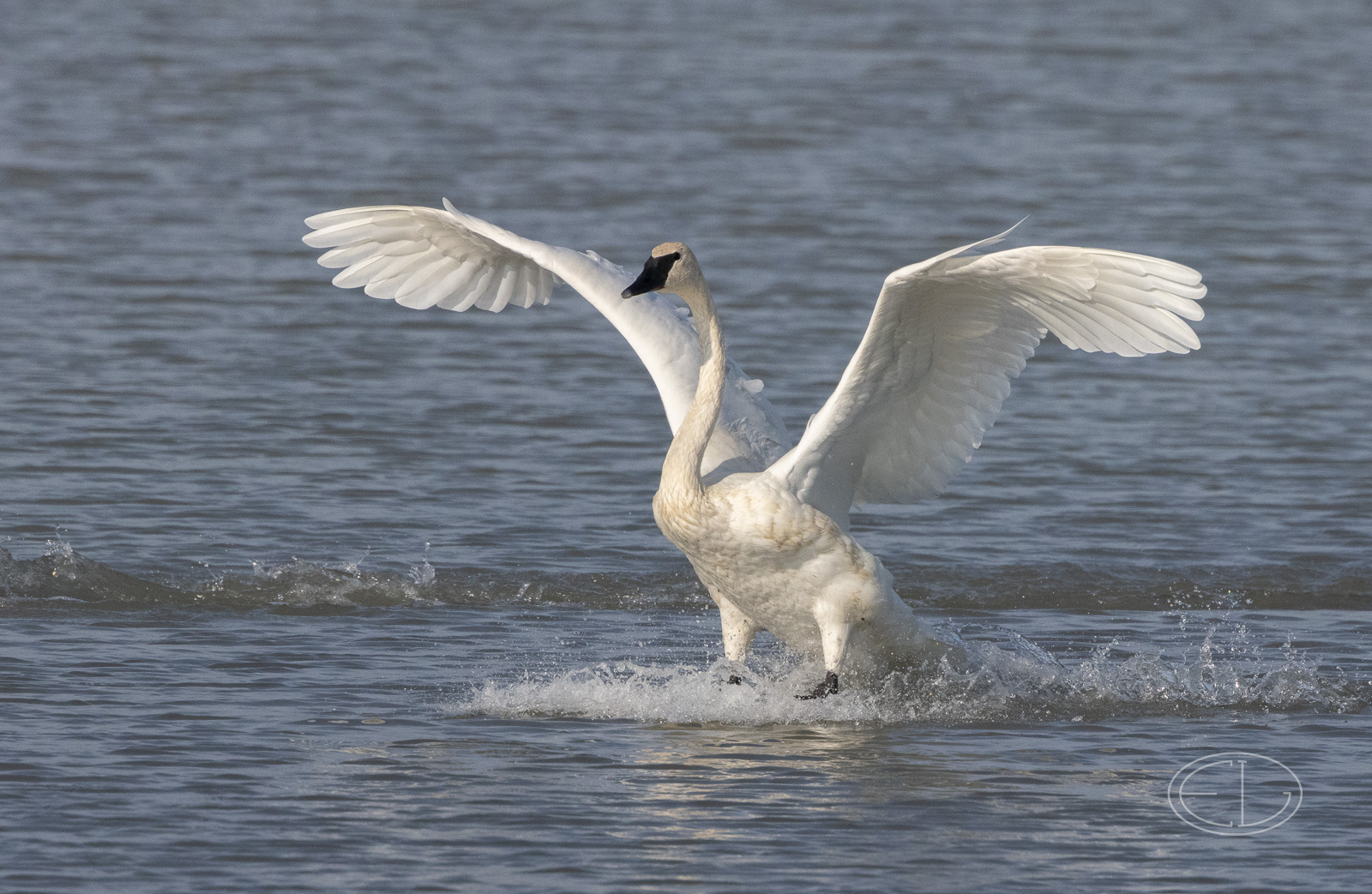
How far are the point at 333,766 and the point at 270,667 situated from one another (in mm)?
1611

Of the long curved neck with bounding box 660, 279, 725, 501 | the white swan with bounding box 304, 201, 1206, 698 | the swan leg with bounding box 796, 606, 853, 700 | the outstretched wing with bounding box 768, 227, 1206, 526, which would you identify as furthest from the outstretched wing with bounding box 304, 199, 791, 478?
the swan leg with bounding box 796, 606, 853, 700

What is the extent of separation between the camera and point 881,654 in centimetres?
902

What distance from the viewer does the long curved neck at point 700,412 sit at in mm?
8727

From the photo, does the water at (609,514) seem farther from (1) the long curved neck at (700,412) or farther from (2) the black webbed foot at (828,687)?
(1) the long curved neck at (700,412)

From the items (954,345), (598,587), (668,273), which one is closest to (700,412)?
(668,273)

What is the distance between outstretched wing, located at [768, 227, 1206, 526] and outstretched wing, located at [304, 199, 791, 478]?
558mm

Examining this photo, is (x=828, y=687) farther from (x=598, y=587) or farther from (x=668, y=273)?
(x=598, y=587)

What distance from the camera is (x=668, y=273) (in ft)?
28.9

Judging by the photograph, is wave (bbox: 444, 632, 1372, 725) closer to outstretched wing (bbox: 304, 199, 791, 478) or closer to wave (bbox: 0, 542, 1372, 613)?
outstretched wing (bbox: 304, 199, 791, 478)

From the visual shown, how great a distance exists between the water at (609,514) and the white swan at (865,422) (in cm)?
40

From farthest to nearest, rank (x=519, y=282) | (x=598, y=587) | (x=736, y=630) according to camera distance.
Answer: (x=598, y=587)
(x=519, y=282)
(x=736, y=630)

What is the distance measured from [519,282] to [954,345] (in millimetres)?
2810

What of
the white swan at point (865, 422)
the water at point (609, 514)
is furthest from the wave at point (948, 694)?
the white swan at point (865, 422)

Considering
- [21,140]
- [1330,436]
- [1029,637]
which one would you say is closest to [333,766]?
[1029,637]
